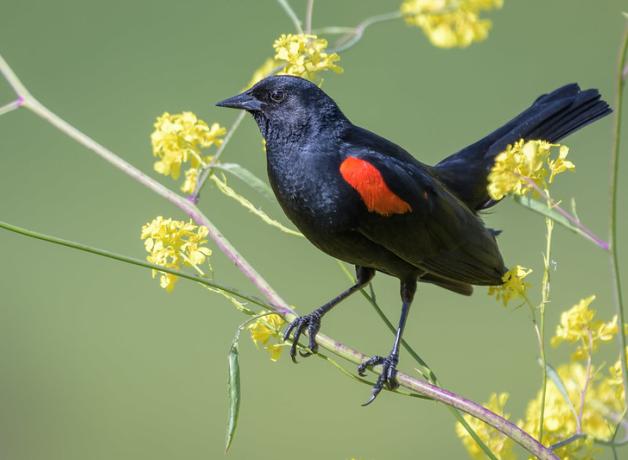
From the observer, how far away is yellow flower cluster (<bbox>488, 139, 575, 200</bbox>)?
3.93ft

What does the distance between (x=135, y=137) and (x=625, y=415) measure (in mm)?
4850

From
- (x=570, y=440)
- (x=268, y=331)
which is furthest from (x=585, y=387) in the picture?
(x=268, y=331)

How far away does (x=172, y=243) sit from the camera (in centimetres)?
148

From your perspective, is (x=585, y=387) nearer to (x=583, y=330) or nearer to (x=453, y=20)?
(x=583, y=330)

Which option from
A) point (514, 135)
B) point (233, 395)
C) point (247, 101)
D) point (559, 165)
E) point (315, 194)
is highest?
point (514, 135)

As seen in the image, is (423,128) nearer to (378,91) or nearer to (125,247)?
(378,91)

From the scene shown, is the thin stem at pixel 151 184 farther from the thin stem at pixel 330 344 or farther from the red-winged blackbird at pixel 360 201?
the red-winged blackbird at pixel 360 201

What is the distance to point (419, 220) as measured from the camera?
218 cm

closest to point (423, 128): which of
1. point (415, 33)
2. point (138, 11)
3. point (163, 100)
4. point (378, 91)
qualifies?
point (378, 91)

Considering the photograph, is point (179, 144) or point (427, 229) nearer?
point (179, 144)

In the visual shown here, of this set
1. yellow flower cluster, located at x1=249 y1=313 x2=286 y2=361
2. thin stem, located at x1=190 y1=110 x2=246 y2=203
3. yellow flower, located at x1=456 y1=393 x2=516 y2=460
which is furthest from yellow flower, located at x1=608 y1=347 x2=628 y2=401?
thin stem, located at x1=190 y1=110 x2=246 y2=203

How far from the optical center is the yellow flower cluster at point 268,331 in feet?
4.68

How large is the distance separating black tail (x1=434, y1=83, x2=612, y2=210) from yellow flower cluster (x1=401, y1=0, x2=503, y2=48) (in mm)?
1096

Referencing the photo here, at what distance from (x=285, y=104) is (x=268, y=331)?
0.78 meters
